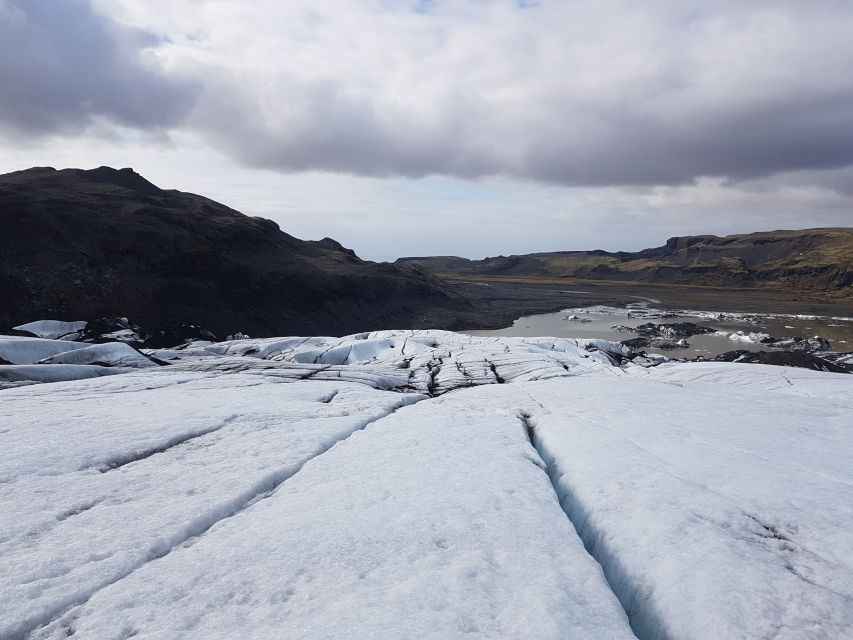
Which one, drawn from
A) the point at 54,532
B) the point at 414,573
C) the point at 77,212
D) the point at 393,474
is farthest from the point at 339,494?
the point at 77,212

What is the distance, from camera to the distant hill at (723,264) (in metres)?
99.9

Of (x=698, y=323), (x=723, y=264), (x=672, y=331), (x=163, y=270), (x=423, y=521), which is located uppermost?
(x=723, y=264)

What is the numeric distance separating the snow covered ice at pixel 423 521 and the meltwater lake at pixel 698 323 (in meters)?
32.0

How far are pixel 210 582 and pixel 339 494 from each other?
1740mm

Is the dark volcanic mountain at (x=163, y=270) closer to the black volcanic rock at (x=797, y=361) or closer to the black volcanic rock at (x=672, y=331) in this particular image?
the black volcanic rock at (x=672, y=331)

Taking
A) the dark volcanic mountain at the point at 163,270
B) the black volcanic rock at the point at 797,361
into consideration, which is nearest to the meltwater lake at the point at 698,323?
the black volcanic rock at the point at 797,361

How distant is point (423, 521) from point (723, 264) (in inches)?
5301

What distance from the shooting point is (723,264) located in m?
116

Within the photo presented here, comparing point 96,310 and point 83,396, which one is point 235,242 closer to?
point 96,310

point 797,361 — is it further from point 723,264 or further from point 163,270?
point 723,264

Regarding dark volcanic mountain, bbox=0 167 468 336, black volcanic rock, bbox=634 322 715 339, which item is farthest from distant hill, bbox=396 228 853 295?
dark volcanic mountain, bbox=0 167 468 336

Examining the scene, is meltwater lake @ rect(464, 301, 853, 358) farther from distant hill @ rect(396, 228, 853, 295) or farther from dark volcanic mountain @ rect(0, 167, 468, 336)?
distant hill @ rect(396, 228, 853, 295)

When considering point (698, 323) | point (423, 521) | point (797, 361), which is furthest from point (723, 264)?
point (423, 521)

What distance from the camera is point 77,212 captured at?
125 feet
